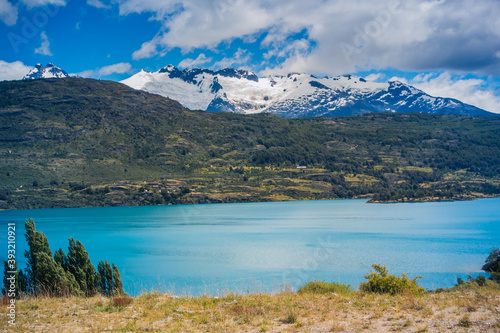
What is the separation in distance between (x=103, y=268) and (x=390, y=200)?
176084 mm

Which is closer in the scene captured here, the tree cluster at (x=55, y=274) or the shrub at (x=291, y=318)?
the shrub at (x=291, y=318)

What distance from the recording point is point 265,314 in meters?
12.7

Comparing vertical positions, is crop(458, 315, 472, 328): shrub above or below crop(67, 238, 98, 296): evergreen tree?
below

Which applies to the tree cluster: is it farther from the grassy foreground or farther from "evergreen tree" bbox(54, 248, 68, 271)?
the grassy foreground

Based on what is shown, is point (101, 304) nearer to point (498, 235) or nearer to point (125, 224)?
point (498, 235)

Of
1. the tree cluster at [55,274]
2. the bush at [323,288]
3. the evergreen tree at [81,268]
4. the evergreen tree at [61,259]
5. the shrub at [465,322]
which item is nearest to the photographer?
the shrub at [465,322]

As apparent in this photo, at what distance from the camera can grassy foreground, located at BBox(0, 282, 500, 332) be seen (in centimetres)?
1112

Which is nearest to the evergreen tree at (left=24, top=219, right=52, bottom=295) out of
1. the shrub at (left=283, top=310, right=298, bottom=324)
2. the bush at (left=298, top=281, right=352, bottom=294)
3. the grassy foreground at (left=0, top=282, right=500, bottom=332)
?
the grassy foreground at (left=0, top=282, right=500, bottom=332)

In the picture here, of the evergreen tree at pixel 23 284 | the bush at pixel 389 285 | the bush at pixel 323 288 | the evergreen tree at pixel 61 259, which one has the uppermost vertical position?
the evergreen tree at pixel 61 259

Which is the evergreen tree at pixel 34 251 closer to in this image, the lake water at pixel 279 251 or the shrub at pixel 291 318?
the lake water at pixel 279 251

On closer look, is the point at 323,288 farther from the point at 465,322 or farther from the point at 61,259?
the point at 61,259

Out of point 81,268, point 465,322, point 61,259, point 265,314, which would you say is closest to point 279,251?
point 81,268

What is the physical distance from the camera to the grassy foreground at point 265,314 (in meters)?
11.1

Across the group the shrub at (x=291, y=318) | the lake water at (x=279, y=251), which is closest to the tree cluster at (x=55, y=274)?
the lake water at (x=279, y=251)
